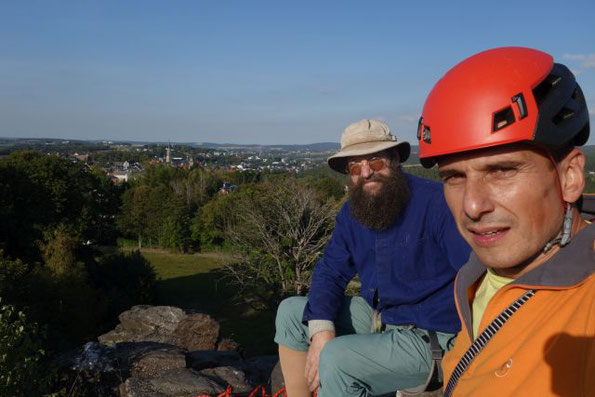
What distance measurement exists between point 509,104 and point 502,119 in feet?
0.18

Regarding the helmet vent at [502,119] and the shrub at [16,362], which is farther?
the shrub at [16,362]

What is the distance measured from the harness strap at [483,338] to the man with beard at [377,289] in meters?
0.96

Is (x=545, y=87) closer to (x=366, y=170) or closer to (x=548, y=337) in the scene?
(x=548, y=337)

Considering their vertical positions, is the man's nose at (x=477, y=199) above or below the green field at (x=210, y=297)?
above

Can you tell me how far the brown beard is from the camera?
131 inches

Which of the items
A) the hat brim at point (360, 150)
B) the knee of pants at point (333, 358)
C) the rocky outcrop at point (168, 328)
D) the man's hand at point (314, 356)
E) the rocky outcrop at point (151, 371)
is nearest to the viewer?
the knee of pants at point (333, 358)

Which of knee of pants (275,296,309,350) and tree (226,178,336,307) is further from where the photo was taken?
tree (226,178,336,307)

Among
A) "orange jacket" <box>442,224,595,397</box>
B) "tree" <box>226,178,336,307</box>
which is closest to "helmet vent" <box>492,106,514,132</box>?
"orange jacket" <box>442,224,595,397</box>

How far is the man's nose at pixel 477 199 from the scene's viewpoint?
5.14ft

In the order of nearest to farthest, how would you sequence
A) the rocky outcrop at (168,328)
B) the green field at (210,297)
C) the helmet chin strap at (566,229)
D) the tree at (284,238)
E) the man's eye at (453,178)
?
1. the helmet chin strap at (566,229)
2. the man's eye at (453,178)
3. the rocky outcrop at (168,328)
4. the tree at (284,238)
5. the green field at (210,297)

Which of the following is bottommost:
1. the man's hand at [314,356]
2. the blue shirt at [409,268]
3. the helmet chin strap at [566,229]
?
the man's hand at [314,356]

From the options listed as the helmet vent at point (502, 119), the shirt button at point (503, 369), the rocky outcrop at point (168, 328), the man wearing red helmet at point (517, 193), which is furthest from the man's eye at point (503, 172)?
the rocky outcrop at point (168, 328)

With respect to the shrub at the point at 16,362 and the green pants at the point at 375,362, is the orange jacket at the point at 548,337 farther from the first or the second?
the shrub at the point at 16,362

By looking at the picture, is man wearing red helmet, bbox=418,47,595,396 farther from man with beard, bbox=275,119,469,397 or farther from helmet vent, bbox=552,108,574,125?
man with beard, bbox=275,119,469,397
